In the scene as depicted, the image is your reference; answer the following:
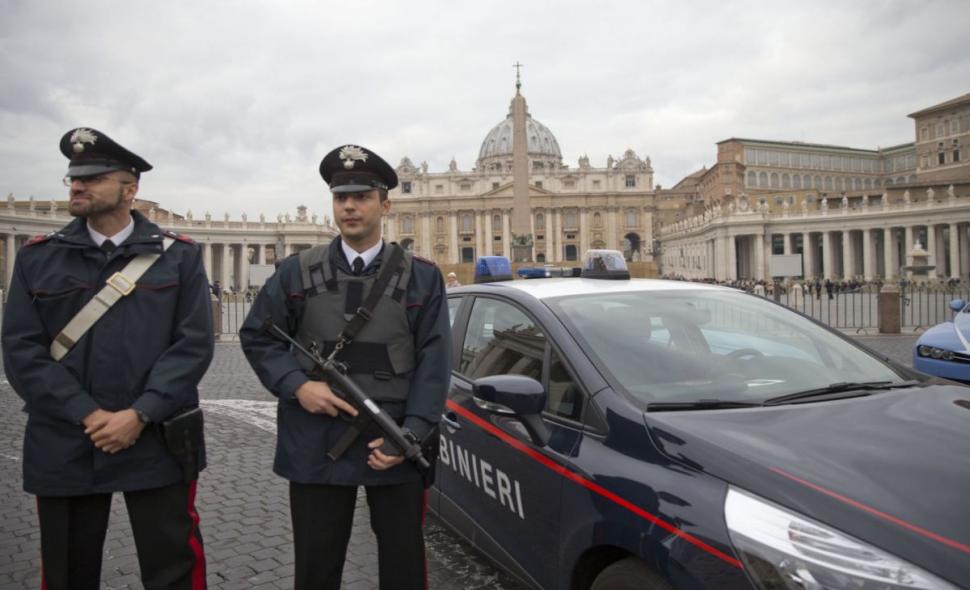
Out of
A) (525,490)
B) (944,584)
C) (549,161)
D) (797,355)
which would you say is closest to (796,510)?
(944,584)

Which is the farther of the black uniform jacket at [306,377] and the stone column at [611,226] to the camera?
the stone column at [611,226]

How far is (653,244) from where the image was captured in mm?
107688

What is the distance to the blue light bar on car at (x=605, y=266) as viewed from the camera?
4.55m

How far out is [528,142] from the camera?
5256 inches

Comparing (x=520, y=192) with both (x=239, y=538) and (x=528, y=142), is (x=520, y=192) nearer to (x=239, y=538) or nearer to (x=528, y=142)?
(x=239, y=538)

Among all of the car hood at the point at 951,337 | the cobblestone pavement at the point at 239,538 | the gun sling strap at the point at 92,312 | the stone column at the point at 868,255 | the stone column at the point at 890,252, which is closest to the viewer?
the gun sling strap at the point at 92,312

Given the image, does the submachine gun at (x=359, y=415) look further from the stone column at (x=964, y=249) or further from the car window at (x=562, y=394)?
the stone column at (x=964, y=249)

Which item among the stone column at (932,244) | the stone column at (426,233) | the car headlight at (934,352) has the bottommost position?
the car headlight at (934,352)

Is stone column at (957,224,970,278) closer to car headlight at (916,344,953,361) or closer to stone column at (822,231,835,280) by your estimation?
stone column at (822,231,835,280)

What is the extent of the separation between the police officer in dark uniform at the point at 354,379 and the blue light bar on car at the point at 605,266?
191 centimetres

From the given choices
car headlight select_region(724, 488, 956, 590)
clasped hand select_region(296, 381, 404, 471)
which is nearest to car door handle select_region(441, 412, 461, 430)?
clasped hand select_region(296, 381, 404, 471)

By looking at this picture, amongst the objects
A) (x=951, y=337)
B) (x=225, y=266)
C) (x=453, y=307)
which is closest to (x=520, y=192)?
(x=951, y=337)

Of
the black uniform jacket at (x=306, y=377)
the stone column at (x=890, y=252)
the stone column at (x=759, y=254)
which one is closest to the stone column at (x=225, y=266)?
the stone column at (x=759, y=254)

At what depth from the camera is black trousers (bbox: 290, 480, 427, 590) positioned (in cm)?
273
